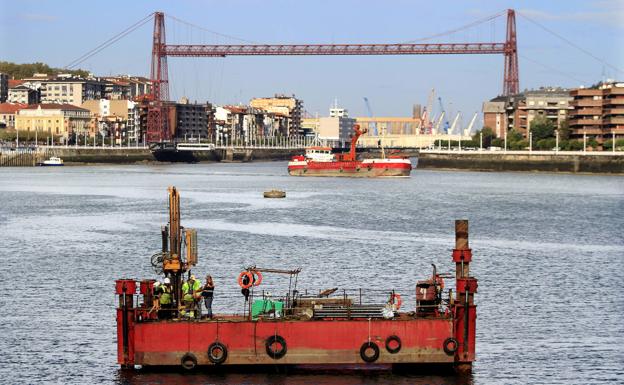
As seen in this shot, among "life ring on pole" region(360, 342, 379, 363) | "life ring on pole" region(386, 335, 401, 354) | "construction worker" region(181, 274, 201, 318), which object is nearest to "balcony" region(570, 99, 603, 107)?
"construction worker" region(181, 274, 201, 318)

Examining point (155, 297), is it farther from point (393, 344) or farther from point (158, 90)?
point (158, 90)

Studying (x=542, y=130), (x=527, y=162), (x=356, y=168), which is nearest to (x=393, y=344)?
(x=356, y=168)

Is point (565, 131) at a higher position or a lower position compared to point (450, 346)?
higher

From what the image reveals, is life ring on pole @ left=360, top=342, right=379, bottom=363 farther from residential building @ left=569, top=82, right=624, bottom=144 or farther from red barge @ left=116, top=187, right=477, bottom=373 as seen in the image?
residential building @ left=569, top=82, right=624, bottom=144

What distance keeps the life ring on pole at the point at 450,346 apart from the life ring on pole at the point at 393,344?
700mm

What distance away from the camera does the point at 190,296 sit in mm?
21750

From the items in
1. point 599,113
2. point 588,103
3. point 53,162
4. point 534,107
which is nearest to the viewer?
point 599,113

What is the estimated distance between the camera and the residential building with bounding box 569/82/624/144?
13988 cm

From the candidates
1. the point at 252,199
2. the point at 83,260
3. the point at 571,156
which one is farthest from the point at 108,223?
the point at 571,156

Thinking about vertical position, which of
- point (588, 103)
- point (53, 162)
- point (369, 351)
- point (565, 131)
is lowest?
point (369, 351)

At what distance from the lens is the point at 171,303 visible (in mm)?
21453

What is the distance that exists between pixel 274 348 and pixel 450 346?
2.72 metres

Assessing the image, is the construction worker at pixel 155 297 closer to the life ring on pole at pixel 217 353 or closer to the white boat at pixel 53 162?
the life ring on pole at pixel 217 353

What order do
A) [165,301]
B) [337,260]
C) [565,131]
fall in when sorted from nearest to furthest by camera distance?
[165,301], [337,260], [565,131]
